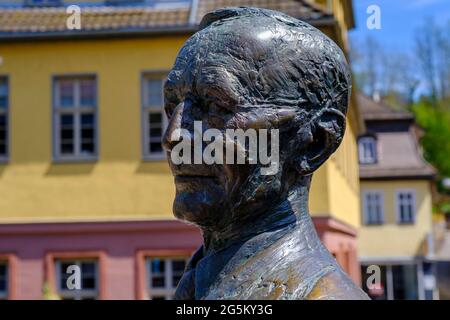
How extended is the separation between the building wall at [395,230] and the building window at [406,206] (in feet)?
0.60

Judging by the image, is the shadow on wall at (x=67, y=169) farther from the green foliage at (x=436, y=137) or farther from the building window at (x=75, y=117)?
the green foliage at (x=436, y=137)

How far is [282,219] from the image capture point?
1963mm

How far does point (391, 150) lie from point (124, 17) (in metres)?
18.2

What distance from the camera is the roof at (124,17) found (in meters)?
11.8

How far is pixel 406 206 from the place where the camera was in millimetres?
29172

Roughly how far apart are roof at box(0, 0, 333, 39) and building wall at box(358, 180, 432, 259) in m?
17.1

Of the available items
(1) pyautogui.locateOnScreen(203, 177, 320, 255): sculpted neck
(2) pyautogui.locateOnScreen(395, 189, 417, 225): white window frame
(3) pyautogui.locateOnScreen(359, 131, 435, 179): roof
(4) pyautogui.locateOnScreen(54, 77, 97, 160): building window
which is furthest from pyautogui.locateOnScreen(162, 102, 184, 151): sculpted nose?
(2) pyautogui.locateOnScreen(395, 189, 417, 225): white window frame

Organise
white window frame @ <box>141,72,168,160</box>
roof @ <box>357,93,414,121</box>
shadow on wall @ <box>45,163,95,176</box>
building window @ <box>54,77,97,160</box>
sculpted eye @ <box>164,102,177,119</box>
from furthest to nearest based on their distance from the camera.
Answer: roof @ <box>357,93,414,121</box>
building window @ <box>54,77,97,160</box>
shadow on wall @ <box>45,163,95,176</box>
white window frame @ <box>141,72,168,160</box>
sculpted eye @ <box>164,102,177,119</box>

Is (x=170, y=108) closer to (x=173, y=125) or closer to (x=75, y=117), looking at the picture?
(x=173, y=125)

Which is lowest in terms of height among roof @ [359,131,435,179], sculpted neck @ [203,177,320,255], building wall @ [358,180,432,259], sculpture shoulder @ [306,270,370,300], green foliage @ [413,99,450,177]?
building wall @ [358,180,432,259]

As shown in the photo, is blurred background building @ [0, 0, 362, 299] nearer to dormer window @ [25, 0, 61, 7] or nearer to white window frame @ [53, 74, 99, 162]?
white window frame @ [53, 74, 99, 162]

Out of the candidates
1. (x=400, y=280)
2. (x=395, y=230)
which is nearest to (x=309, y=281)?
(x=395, y=230)

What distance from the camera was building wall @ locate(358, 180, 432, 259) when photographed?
28.1m
